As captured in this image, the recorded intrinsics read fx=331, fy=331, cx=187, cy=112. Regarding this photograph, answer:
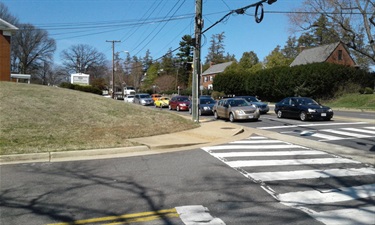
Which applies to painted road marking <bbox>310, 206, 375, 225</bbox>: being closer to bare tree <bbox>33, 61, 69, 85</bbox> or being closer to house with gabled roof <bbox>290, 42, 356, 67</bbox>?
house with gabled roof <bbox>290, 42, 356, 67</bbox>

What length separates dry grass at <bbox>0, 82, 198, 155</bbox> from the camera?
10250 millimetres

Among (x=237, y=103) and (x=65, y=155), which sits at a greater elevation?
(x=237, y=103)

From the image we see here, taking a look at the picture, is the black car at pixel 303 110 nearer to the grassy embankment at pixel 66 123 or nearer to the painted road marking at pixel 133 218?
the grassy embankment at pixel 66 123

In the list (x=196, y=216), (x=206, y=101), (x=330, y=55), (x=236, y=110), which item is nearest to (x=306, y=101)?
(x=236, y=110)

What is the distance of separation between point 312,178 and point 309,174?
1.03 ft

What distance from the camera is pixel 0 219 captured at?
4.63 metres

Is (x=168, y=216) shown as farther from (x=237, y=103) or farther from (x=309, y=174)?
(x=237, y=103)

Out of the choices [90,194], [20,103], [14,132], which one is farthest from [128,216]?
[20,103]

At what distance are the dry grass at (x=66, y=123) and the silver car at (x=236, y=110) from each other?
13.7 feet

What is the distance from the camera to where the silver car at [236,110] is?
780 inches

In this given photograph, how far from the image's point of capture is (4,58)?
1252 inches

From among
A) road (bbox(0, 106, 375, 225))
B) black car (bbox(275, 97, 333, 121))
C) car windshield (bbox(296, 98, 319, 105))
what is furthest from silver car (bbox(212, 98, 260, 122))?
road (bbox(0, 106, 375, 225))

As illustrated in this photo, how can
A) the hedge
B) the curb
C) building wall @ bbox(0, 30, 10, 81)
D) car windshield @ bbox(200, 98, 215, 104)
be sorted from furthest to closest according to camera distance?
1. the hedge
2. building wall @ bbox(0, 30, 10, 81)
3. car windshield @ bbox(200, 98, 215, 104)
4. the curb

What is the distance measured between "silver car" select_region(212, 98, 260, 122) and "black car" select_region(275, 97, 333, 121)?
2.12 meters
